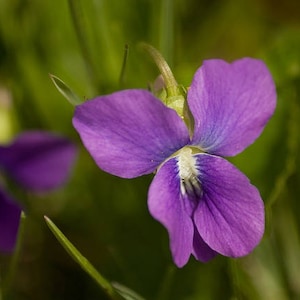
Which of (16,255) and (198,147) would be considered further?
(16,255)

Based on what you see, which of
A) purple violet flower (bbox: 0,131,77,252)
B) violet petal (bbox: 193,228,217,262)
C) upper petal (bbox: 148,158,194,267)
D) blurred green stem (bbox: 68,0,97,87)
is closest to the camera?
Answer: upper petal (bbox: 148,158,194,267)

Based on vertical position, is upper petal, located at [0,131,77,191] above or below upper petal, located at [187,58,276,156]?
below

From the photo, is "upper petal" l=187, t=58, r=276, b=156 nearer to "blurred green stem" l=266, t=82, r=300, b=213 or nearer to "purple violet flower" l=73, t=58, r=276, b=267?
"purple violet flower" l=73, t=58, r=276, b=267

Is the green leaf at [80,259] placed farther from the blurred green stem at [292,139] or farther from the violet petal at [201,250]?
the blurred green stem at [292,139]

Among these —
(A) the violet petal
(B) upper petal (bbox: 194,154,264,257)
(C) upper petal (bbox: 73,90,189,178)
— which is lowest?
(A) the violet petal

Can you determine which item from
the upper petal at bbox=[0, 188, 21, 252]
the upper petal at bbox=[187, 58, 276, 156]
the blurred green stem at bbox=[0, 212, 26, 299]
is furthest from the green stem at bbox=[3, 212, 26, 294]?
the upper petal at bbox=[187, 58, 276, 156]

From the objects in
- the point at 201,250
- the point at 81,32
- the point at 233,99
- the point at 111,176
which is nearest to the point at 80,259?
the point at 201,250

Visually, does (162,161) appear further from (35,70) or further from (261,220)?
(35,70)

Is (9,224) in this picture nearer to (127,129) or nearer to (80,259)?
(80,259)
